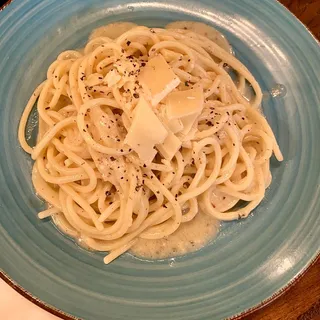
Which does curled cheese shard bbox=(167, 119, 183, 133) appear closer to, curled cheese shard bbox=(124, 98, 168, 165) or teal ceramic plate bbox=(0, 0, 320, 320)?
curled cheese shard bbox=(124, 98, 168, 165)

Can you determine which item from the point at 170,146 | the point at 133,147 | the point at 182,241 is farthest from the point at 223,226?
the point at 133,147

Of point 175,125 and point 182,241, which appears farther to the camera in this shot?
point 182,241

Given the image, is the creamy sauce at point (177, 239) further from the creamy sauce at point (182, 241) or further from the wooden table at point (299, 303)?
the wooden table at point (299, 303)

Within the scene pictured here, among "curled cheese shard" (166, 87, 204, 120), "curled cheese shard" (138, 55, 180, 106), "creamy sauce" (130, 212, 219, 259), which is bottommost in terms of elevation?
"creamy sauce" (130, 212, 219, 259)

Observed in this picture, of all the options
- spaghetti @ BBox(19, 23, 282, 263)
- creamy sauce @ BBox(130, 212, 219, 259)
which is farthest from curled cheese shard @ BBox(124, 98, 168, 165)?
creamy sauce @ BBox(130, 212, 219, 259)

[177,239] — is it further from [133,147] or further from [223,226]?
[133,147]

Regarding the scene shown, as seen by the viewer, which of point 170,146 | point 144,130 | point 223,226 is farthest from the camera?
point 223,226
